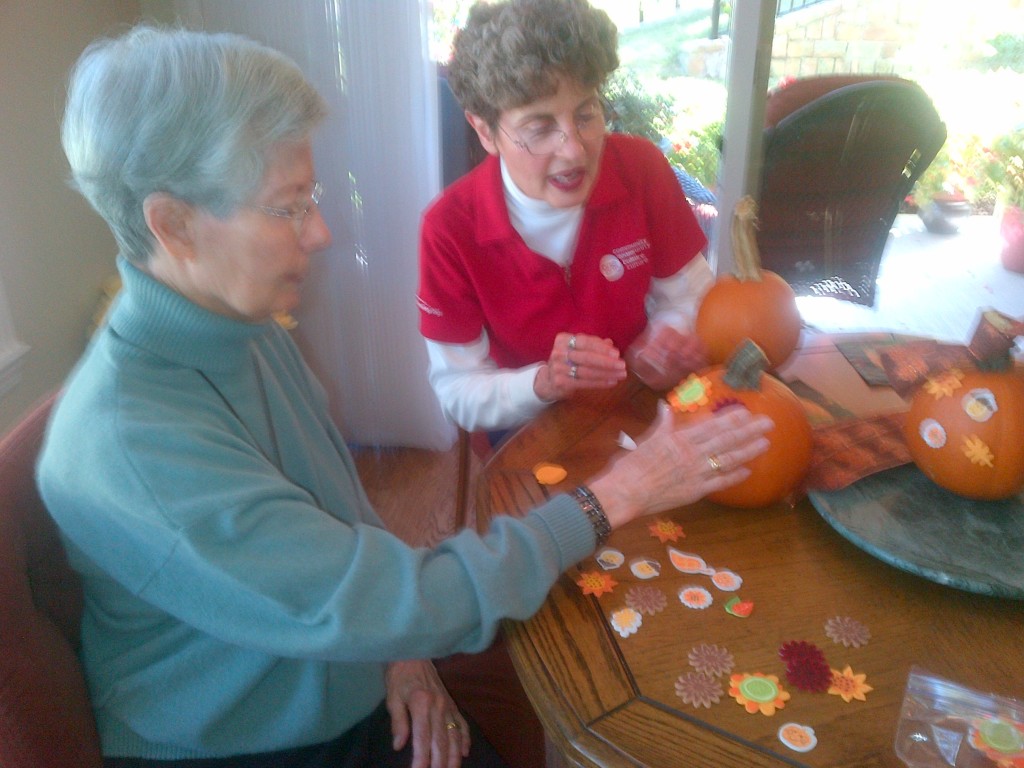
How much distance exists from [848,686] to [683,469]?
0.99 feet

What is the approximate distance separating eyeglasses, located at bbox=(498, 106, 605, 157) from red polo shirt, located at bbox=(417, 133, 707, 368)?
128 millimetres

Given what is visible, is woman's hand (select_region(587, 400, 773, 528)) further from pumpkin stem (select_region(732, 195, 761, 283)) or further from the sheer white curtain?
the sheer white curtain

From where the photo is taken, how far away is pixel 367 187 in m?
2.58

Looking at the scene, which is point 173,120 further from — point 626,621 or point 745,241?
point 745,241

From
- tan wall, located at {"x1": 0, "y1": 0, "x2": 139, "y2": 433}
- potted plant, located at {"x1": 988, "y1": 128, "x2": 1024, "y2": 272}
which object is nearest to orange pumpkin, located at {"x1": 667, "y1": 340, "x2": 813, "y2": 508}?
tan wall, located at {"x1": 0, "y1": 0, "x2": 139, "y2": 433}

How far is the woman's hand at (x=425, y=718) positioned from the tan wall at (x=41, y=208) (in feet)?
3.96

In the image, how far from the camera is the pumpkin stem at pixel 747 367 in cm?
104

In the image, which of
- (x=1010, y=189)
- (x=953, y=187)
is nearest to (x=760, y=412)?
(x=953, y=187)

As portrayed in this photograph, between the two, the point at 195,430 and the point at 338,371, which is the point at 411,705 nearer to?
the point at 195,430

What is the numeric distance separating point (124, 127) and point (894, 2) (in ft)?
8.46

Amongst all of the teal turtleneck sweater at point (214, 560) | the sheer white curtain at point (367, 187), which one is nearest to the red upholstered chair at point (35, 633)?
the teal turtleneck sweater at point (214, 560)

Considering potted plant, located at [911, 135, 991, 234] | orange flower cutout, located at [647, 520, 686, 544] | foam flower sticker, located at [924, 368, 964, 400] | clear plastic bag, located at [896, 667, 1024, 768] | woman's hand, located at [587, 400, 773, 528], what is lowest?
potted plant, located at [911, 135, 991, 234]

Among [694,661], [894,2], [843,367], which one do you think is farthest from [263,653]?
[894,2]

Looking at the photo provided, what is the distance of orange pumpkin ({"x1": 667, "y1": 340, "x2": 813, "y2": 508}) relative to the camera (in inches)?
39.6
